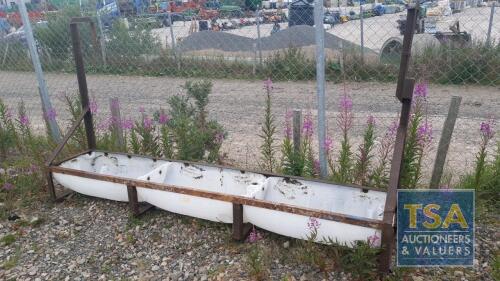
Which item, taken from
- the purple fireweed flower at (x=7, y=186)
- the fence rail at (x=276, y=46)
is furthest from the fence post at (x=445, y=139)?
the fence rail at (x=276, y=46)

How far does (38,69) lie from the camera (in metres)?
4.73

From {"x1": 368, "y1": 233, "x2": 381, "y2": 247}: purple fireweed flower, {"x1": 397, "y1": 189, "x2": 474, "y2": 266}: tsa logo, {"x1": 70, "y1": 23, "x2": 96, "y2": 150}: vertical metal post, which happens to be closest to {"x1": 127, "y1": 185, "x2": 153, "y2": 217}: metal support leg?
{"x1": 70, "y1": 23, "x2": 96, "y2": 150}: vertical metal post

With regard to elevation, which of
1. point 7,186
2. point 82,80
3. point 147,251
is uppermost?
point 82,80

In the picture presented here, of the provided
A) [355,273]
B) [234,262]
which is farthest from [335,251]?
[234,262]

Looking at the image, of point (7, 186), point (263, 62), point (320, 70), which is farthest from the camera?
point (263, 62)

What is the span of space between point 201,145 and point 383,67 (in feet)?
20.8

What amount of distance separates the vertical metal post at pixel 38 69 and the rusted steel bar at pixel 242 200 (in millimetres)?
1246

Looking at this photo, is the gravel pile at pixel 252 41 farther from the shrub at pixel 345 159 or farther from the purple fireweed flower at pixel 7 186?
the purple fireweed flower at pixel 7 186

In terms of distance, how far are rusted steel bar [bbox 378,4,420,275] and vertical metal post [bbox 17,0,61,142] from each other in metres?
3.75

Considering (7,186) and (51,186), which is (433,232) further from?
(7,186)

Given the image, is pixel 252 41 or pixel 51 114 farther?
pixel 252 41

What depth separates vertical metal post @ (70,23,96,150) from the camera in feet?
13.4

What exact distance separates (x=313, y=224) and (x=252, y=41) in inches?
351

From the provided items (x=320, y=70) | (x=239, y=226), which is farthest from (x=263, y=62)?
(x=239, y=226)
